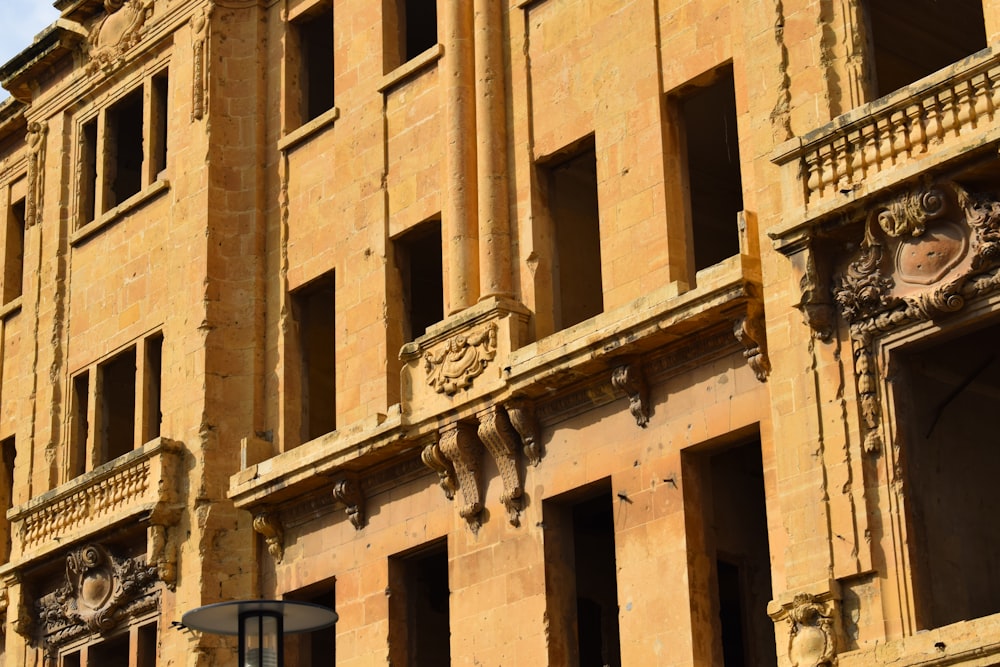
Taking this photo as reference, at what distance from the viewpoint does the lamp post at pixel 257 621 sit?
19.5 meters

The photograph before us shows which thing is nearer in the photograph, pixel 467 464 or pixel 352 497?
pixel 467 464

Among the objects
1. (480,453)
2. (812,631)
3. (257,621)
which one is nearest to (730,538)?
(480,453)

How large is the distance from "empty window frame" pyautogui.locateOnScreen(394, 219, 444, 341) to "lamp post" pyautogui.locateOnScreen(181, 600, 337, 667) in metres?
9.63

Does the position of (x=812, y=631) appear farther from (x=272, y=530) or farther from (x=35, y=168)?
(x=35, y=168)

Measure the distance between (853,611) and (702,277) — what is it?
460 centimetres

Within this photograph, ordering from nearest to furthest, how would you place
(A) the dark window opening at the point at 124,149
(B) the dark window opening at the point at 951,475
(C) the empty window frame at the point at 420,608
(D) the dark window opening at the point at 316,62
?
1. (B) the dark window opening at the point at 951,475
2. (C) the empty window frame at the point at 420,608
3. (D) the dark window opening at the point at 316,62
4. (A) the dark window opening at the point at 124,149

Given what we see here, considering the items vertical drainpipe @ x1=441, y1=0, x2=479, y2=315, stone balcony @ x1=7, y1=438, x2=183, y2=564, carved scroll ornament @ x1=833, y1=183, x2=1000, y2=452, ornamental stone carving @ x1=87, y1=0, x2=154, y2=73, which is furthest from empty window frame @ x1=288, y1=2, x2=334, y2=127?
carved scroll ornament @ x1=833, y1=183, x2=1000, y2=452

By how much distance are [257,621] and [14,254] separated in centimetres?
2034

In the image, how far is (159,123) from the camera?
112 feet

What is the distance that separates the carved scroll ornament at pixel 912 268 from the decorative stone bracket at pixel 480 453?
17.7 ft

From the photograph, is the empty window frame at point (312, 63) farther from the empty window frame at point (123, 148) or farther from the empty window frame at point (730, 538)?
the empty window frame at point (730, 538)

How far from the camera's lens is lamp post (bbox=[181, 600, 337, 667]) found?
64.1 feet

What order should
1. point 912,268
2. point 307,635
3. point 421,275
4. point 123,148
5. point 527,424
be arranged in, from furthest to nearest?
1. point 123,148
2. point 421,275
3. point 307,635
4. point 527,424
5. point 912,268

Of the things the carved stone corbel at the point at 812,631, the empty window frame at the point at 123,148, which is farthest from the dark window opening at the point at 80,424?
the carved stone corbel at the point at 812,631
